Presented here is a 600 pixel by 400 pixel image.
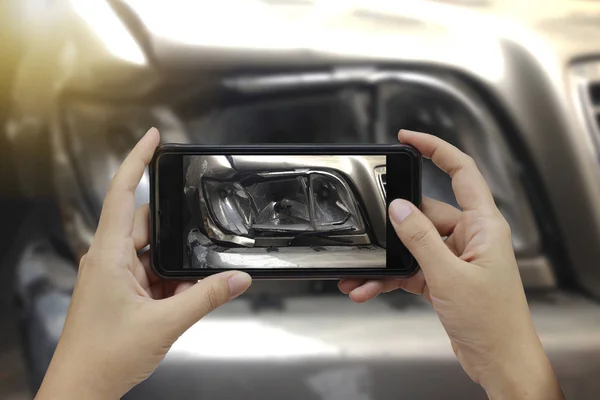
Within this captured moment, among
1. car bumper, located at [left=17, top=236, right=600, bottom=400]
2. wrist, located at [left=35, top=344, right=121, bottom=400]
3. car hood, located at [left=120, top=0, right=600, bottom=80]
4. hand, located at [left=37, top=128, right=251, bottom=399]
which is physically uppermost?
car hood, located at [left=120, top=0, right=600, bottom=80]

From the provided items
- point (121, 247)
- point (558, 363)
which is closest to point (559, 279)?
point (558, 363)

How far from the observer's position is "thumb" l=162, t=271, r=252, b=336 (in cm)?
31

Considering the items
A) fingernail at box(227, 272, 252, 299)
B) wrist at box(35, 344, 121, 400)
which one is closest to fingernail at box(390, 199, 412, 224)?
fingernail at box(227, 272, 252, 299)

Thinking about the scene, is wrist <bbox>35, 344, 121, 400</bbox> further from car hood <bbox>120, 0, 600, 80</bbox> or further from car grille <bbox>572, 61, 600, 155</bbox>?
car grille <bbox>572, 61, 600, 155</bbox>

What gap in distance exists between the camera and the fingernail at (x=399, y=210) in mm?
320

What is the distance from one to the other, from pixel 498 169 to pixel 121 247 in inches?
14.5

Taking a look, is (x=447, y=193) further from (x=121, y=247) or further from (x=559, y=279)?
(x=121, y=247)

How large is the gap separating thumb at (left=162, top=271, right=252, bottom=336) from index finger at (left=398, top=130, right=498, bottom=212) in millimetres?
174

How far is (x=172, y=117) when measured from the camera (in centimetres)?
45

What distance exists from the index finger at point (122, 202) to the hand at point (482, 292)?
19 cm

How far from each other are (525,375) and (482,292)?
7cm

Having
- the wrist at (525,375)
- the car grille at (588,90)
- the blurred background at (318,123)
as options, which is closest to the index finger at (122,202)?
the blurred background at (318,123)

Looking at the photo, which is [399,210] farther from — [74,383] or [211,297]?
[74,383]

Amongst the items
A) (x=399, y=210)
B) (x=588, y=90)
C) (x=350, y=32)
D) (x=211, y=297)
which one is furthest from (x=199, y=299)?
(x=588, y=90)
